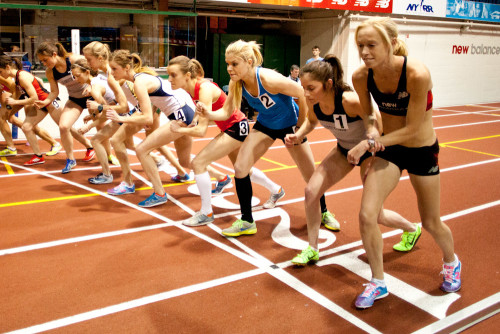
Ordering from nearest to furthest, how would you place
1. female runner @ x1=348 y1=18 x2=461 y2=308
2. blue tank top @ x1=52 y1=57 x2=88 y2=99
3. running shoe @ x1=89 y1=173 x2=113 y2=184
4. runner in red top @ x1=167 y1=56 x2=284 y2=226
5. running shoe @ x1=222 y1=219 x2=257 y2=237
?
female runner @ x1=348 y1=18 x2=461 y2=308, running shoe @ x1=222 y1=219 x2=257 y2=237, runner in red top @ x1=167 y1=56 x2=284 y2=226, running shoe @ x1=89 y1=173 x2=113 y2=184, blue tank top @ x1=52 y1=57 x2=88 y2=99

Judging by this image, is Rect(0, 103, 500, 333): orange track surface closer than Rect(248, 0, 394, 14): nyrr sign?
Yes

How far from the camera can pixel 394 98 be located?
3605mm

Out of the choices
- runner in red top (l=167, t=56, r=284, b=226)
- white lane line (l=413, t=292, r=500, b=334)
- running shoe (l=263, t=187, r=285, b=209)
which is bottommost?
white lane line (l=413, t=292, r=500, b=334)

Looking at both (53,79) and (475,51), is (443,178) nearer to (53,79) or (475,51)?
(53,79)

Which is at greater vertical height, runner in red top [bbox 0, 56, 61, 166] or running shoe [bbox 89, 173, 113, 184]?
runner in red top [bbox 0, 56, 61, 166]

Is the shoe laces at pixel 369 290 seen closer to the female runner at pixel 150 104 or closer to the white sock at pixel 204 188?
the white sock at pixel 204 188

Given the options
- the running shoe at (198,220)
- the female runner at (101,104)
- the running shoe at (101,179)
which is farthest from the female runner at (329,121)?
the running shoe at (101,179)

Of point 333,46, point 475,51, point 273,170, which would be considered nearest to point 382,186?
point 273,170

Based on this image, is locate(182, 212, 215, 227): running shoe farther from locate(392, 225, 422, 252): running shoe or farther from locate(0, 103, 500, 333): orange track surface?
locate(392, 225, 422, 252): running shoe

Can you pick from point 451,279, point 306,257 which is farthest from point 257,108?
point 451,279

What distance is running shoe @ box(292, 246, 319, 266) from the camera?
4.54 metres

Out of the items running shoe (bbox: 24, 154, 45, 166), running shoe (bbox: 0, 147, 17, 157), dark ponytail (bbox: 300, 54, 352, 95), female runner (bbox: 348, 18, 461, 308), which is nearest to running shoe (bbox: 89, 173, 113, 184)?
running shoe (bbox: 24, 154, 45, 166)

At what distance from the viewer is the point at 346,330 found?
11.7 feet

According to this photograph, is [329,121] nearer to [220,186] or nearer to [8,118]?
[220,186]
